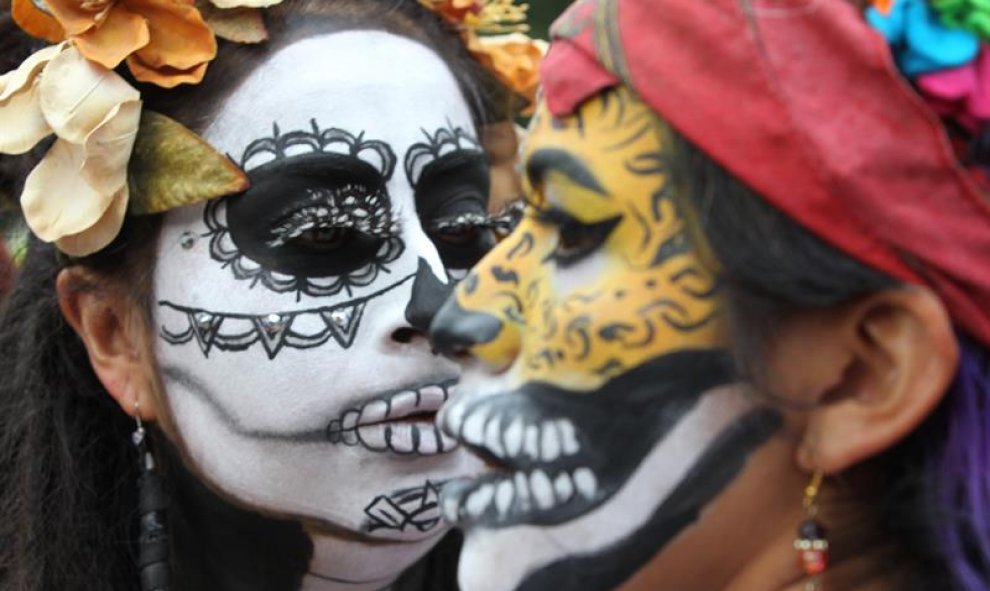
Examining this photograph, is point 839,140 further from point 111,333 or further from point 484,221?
point 111,333

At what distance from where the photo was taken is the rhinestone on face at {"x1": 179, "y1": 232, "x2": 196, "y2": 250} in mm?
2721

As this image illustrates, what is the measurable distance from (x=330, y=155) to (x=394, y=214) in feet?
0.47

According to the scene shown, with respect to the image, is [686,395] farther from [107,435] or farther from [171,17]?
[107,435]

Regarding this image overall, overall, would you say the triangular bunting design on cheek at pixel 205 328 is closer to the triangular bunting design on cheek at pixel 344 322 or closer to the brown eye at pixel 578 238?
the triangular bunting design on cheek at pixel 344 322

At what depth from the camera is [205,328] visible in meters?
2.69

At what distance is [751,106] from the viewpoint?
1.56 m

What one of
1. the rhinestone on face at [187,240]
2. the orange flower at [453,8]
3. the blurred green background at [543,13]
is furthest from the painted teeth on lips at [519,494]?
the blurred green background at [543,13]

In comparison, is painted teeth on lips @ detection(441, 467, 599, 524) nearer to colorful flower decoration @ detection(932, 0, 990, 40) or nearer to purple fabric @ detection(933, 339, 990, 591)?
purple fabric @ detection(933, 339, 990, 591)

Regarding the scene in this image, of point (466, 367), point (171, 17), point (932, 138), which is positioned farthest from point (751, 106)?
point (171, 17)

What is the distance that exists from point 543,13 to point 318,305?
6.22 ft

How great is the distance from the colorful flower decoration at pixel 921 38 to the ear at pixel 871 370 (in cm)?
21

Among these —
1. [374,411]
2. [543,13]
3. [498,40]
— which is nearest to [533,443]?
[374,411]

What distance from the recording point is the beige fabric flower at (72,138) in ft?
8.77

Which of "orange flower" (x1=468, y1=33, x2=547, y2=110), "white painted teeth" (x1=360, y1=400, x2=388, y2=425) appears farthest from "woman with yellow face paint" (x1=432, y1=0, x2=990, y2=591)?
"orange flower" (x1=468, y1=33, x2=547, y2=110)
